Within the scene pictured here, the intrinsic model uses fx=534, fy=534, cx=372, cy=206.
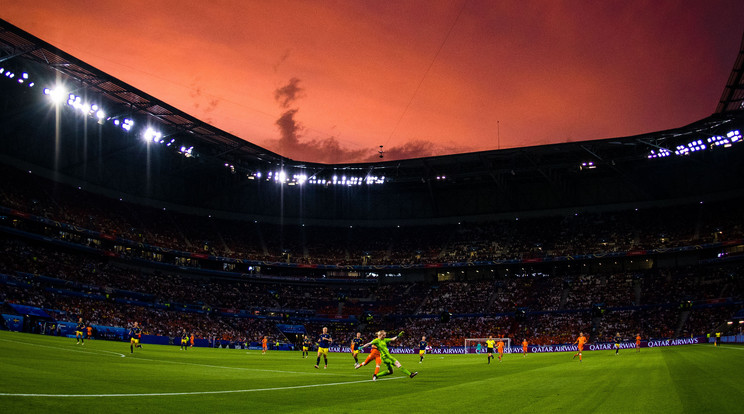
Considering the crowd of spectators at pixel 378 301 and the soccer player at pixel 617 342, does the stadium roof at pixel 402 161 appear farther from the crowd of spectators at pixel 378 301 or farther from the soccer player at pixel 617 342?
the soccer player at pixel 617 342

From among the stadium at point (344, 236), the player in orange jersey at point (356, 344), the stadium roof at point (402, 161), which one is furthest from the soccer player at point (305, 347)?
the stadium roof at point (402, 161)

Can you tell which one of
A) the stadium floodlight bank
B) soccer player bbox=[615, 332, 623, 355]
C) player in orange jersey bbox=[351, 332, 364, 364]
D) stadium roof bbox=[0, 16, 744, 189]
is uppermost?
stadium roof bbox=[0, 16, 744, 189]

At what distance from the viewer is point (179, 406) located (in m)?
11.0

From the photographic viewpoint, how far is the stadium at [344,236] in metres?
57.2

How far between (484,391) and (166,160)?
6987 centimetres

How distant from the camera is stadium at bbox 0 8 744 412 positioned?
57.2 metres

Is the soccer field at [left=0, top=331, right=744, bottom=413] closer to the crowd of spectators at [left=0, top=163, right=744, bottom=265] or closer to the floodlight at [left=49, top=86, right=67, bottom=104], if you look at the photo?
the floodlight at [left=49, top=86, right=67, bottom=104]

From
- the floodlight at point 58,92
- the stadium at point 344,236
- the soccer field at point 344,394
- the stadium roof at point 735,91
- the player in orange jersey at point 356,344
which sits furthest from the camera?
the stadium at point 344,236

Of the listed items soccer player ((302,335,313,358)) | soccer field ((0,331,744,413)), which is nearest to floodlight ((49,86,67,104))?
soccer player ((302,335,313,358))

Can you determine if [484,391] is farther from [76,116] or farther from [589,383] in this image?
[76,116]

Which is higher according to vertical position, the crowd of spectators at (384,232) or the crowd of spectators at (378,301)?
the crowd of spectators at (384,232)

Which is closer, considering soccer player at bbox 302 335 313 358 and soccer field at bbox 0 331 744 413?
soccer field at bbox 0 331 744 413

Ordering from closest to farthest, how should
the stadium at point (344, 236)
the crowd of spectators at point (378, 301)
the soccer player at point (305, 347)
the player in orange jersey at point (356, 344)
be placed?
the player in orange jersey at point (356, 344) < the soccer player at point (305, 347) < the stadium at point (344, 236) < the crowd of spectators at point (378, 301)

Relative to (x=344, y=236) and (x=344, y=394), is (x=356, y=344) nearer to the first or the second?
(x=344, y=394)
